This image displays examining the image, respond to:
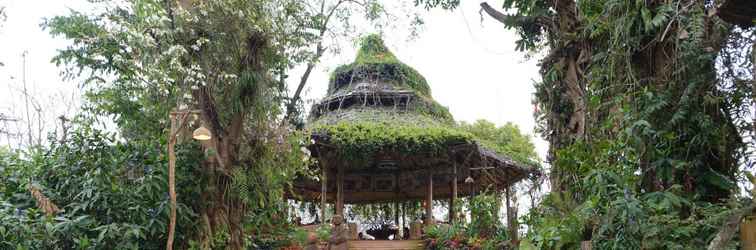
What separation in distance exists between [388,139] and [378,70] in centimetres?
306

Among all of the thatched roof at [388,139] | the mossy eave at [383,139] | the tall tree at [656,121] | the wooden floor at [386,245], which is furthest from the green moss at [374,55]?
the tall tree at [656,121]

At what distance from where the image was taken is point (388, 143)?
38.8 feet

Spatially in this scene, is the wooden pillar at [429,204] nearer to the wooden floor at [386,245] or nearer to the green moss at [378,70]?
the wooden floor at [386,245]

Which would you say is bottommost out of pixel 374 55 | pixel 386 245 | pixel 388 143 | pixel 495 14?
pixel 386 245

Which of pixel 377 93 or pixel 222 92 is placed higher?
pixel 377 93

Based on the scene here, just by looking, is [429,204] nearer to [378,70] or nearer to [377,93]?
[377,93]

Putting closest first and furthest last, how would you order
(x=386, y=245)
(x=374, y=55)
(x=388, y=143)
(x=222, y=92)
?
(x=222, y=92), (x=386, y=245), (x=388, y=143), (x=374, y=55)

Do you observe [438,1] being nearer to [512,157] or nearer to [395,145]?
[395,145]

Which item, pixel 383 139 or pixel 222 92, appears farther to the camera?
pixel 383 139

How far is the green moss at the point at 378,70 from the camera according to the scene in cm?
1447

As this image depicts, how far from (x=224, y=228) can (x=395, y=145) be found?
5.71m

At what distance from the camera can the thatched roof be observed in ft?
38.8

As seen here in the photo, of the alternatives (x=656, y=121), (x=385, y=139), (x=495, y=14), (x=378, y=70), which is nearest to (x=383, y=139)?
(x=385, y=139)

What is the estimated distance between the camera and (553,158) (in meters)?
6.41
